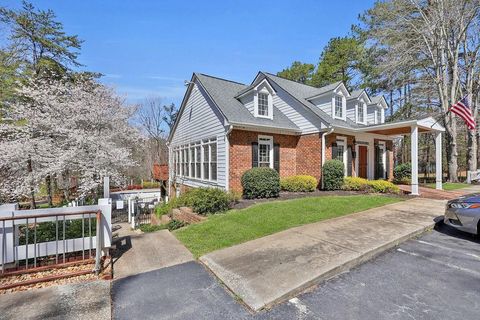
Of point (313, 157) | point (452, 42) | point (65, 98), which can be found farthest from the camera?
point (452, 42)

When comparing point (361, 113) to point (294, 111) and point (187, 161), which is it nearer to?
point (294, 111)

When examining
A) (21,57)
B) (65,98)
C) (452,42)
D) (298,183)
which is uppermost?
(452,42)

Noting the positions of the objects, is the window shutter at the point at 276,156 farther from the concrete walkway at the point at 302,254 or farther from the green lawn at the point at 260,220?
the concrete walkway at the point at 302,254

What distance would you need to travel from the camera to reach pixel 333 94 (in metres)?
13.2

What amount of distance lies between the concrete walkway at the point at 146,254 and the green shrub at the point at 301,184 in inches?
282

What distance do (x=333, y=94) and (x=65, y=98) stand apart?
14.5 m

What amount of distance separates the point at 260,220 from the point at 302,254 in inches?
97.5

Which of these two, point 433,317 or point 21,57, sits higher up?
point 21,57

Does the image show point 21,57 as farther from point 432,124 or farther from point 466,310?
point 432,124

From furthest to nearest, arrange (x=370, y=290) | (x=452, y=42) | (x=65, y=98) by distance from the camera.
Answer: (x=452, y=42) < (x=65, y=98) < (x=370, y=290)

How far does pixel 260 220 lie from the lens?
6.68 metres

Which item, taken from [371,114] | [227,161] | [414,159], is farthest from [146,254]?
[371,114]

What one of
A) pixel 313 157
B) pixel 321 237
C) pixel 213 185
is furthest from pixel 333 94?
pixel 321 237

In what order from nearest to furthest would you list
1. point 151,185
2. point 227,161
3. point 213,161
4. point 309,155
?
point 227,161
point 213,161
point 309,155
point 151,185
